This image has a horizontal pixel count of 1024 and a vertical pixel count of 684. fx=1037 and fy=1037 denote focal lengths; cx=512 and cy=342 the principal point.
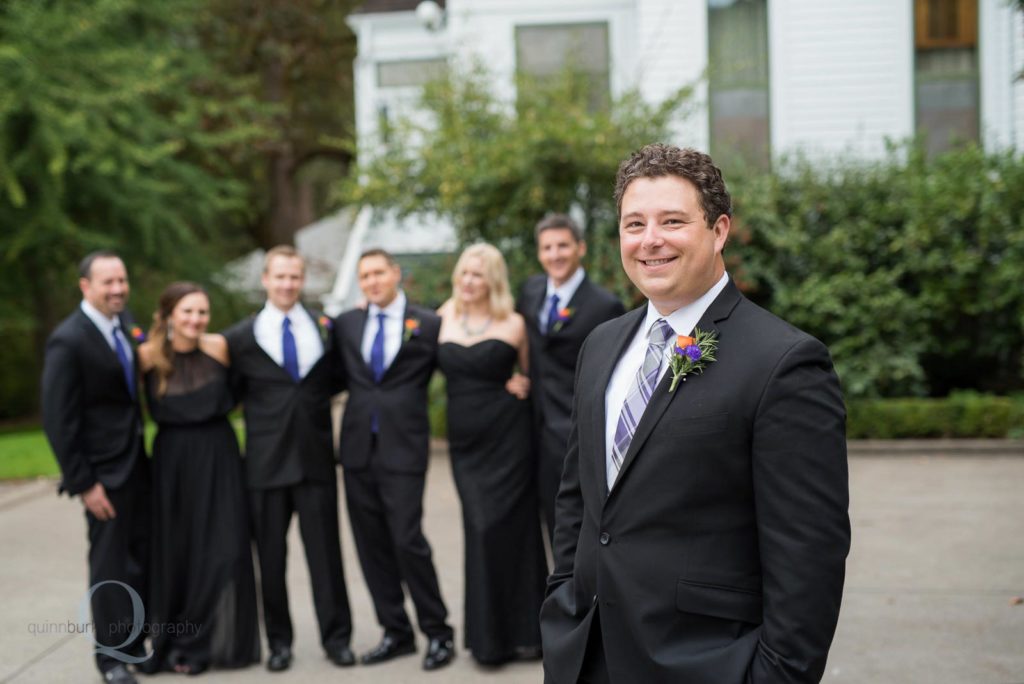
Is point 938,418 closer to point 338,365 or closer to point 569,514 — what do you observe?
point 338,365

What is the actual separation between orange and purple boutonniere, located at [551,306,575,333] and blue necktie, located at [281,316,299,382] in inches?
59.1

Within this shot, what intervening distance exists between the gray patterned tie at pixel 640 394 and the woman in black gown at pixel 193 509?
3.72 m

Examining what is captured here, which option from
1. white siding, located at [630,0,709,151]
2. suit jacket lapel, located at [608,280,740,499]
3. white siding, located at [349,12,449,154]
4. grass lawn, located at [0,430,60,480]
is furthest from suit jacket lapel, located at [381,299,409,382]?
white siding, located at [349,12,449,154]

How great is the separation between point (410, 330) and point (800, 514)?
383cm

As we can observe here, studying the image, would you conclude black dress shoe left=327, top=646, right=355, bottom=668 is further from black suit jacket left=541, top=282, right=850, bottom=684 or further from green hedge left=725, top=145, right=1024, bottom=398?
green hedge left=725, top=145, right=1024, bottom=398

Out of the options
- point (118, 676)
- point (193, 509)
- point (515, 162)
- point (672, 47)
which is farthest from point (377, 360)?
point (672, 47)

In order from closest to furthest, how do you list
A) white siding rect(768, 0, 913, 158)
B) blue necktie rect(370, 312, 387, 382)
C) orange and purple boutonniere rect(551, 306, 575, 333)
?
blue necktie rect(370, 312, 387, 382)
orange and purple boutonniere rect(551, 306, 575, 333)
white siding rect(768, 0, 913, 158)

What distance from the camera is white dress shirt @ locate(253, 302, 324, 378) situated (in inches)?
233

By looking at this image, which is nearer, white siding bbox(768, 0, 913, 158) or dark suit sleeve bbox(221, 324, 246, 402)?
A: dark suit sleeve bbox(221, 324, 246, 402)

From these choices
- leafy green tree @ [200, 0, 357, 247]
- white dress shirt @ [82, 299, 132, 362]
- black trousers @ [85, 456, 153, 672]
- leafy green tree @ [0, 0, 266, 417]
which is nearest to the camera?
black trousers @ [85, 456, 153, 672]

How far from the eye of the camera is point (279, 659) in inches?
228

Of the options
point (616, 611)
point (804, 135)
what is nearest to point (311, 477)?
point (616, 611)

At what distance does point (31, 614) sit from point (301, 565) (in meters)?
1.95

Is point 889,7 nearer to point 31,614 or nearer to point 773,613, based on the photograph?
point 31,614
